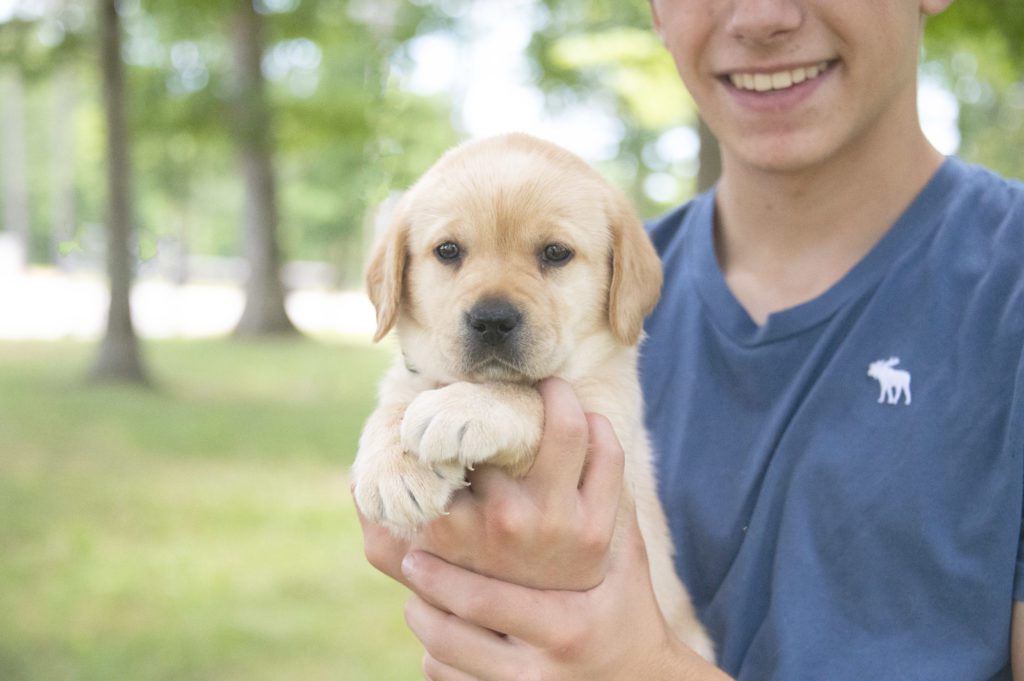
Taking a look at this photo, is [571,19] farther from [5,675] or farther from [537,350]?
[537,350]

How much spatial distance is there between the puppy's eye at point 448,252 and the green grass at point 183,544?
12.6ft

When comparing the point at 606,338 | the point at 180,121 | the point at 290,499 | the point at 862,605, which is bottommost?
the point at 290,499

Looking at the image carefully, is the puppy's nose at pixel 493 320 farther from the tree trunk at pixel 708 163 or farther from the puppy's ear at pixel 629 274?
the tree trunk at pixel 708 163

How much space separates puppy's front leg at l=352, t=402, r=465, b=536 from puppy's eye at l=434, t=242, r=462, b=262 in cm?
62

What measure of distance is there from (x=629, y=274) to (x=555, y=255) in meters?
0.21

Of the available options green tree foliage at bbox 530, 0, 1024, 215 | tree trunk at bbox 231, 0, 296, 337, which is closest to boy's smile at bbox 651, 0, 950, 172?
green tree foliage at bbox 530, 0, 1024, 215

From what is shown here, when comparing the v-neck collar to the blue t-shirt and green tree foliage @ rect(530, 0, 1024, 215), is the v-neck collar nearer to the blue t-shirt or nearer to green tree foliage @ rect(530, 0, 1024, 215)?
the blue t-shirt

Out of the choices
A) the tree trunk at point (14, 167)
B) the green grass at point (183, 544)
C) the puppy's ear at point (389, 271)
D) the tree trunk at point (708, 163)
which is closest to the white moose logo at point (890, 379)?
the puppy's ear at point (389, 271)

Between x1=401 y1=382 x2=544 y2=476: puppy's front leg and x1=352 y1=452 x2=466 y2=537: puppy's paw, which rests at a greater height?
x1=401 y1=382 x2=544 y2=476: puppy's front leg

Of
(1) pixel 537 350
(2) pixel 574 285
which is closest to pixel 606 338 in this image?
(2) pixel 574 285

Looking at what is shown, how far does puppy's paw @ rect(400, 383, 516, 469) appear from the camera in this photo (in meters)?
2.11

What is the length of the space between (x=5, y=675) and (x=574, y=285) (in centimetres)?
471

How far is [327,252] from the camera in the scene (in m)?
28.3

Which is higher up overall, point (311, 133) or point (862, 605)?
point (311, 133)
